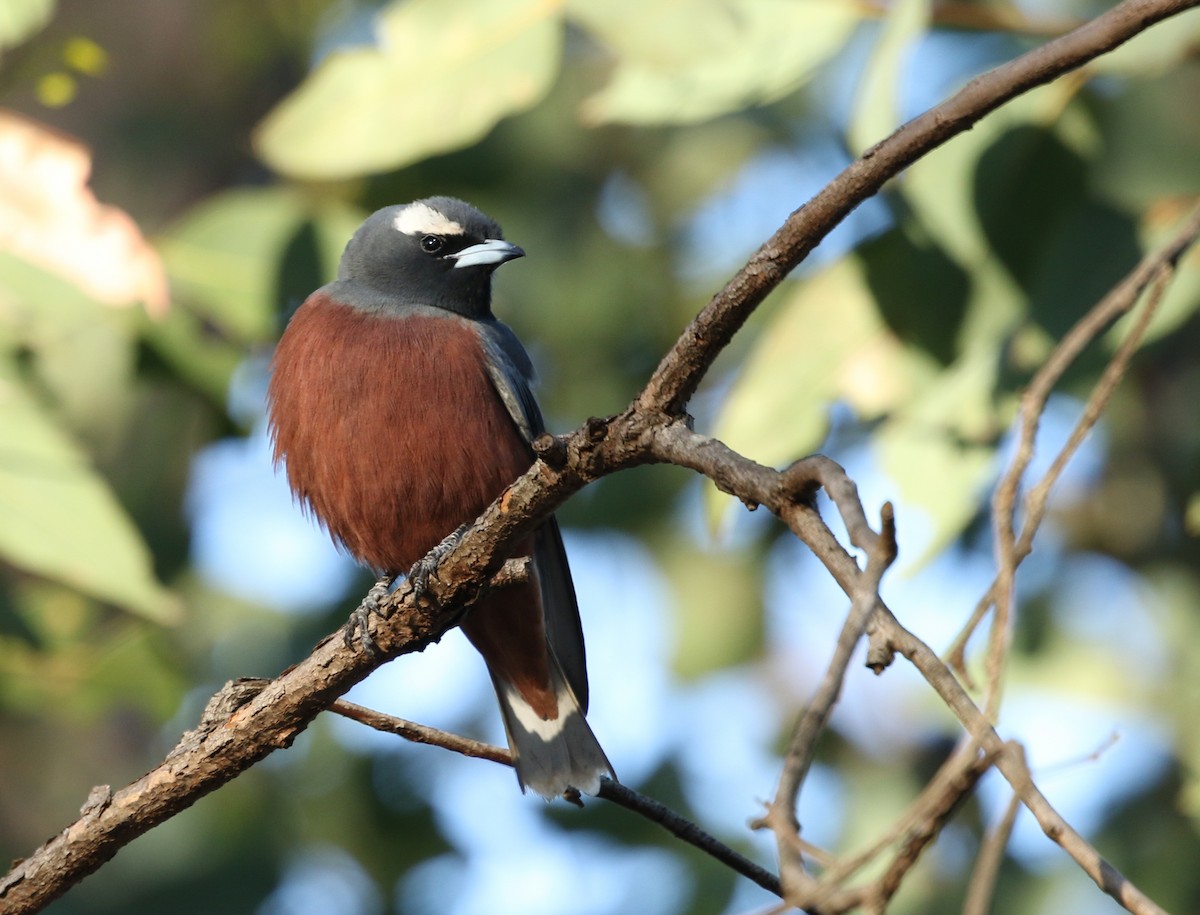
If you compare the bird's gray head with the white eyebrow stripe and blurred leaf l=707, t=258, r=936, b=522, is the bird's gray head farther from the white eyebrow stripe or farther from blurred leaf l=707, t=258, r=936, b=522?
blurred leaf l=707, t=258, r=936, b=522

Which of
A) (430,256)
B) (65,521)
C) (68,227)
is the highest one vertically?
(68,227)

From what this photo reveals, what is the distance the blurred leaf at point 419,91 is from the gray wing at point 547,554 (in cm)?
80

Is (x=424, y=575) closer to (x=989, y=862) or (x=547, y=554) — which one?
(x=547, y=554)

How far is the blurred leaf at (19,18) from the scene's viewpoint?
5.34 metres

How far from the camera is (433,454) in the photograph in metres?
4.79

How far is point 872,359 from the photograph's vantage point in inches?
211

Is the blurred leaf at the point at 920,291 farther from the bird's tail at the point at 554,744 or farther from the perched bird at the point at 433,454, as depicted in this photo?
the bird's tail at the point at 554,744

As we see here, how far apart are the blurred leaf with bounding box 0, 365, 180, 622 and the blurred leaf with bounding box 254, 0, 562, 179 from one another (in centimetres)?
144

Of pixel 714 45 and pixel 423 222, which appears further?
pixel 423 222

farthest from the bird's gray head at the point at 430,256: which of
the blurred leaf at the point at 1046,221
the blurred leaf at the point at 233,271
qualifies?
the blurred leaf at the point at 1046,221

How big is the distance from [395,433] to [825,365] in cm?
166

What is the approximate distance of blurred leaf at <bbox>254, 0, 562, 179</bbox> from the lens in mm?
5457

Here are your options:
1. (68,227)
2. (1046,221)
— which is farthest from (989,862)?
(68,227)

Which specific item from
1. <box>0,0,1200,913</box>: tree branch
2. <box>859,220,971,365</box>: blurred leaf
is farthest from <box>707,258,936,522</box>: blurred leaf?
<box>0,0,1200,913</box>: tree branch
